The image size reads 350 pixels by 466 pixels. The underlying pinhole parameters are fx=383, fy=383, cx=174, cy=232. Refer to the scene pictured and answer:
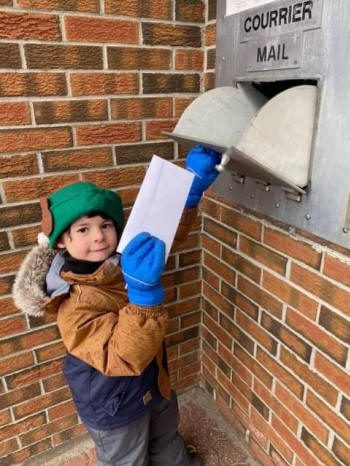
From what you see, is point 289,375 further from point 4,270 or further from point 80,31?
Result: point 80,31

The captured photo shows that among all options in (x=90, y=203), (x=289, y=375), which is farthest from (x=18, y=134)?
(x=289, y=375)

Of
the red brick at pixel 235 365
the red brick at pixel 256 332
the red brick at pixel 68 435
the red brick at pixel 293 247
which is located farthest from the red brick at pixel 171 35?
the red brick at pixel 68 435

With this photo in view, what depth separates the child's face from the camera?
1.19 meters

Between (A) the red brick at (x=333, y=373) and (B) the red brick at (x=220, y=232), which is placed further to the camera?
(B) the red brick at (x=220, y=232)

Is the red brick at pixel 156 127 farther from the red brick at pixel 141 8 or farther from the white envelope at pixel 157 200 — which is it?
the white envelope at pixel 157 200

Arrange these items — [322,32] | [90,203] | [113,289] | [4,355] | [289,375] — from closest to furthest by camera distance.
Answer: [322,32], [90,203], [113,289], [289,375], [4,355]

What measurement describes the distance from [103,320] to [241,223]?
0.66 m

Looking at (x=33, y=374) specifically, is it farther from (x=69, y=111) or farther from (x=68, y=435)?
(x=69, y=111)

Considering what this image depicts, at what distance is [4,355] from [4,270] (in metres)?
0.36

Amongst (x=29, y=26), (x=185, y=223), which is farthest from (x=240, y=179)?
(x=29, y=26)

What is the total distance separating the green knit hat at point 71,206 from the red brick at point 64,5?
570 mm

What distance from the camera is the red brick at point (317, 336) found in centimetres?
115

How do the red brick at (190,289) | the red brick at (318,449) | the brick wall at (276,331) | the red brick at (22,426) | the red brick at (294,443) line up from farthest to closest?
the red brick at (190,289) < the red brick at (22,426) < the red brick at (294,443) < the red brick at (318,449) < the brick wall at (276,331)

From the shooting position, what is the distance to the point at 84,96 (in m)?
1.36
